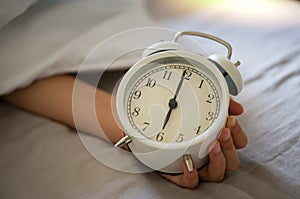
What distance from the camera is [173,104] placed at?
22.8 inches

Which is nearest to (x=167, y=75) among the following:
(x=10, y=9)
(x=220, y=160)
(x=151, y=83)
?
(x=151, y=83)

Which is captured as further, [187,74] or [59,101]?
[59,101]

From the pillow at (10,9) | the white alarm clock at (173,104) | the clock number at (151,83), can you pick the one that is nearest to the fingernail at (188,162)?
the white alarm clock at (173,104)

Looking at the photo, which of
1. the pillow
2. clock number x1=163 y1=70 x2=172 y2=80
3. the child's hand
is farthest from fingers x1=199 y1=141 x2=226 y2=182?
the pillow

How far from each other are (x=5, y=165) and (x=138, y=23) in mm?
306

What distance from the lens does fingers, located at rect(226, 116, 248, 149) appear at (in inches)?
23.8

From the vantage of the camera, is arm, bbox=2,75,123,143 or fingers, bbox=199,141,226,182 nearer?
fingers, bbox=199,141,226,182

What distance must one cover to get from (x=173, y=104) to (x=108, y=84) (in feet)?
0.63

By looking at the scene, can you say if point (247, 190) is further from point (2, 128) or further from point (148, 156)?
point (2, 128)

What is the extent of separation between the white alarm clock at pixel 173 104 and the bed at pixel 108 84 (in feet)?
0.21

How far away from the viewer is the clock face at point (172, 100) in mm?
571

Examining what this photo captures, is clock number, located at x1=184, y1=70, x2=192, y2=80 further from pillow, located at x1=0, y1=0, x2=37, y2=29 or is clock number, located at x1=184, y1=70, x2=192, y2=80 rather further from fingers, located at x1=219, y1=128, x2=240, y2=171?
pillow, located at x1=0, y1=0, x2=37, y2=29

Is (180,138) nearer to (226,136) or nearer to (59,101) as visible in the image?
(226,136)

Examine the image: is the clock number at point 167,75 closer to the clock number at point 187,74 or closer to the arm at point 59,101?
the clock number at point 187,74
